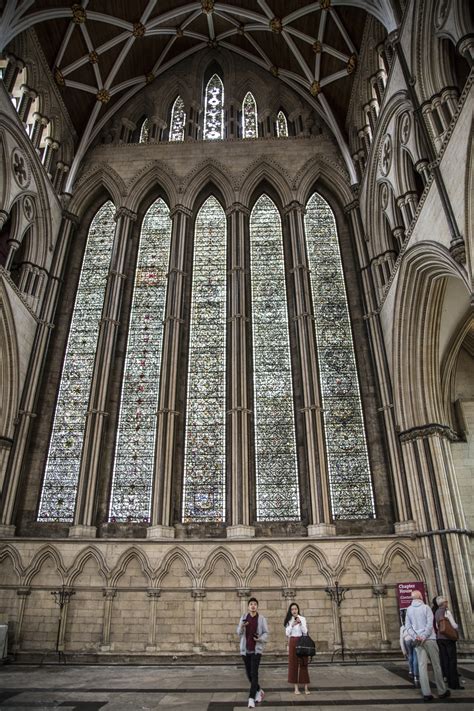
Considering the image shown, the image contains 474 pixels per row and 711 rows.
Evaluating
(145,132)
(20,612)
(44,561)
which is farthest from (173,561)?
(145,132)

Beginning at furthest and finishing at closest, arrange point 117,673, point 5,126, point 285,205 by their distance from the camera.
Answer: point 285,205
point 5,126
point 117,673

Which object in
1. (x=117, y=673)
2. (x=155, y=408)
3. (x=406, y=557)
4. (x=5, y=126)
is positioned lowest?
(x=117, y=673)

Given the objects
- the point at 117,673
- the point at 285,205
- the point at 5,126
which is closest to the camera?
the point at 117,673

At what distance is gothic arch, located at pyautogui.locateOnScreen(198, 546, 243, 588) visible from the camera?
10.8 m

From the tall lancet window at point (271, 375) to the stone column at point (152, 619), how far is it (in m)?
2.74

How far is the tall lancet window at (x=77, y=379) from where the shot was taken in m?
12.2

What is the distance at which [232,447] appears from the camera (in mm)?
12125

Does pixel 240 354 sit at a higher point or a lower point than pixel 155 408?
higher

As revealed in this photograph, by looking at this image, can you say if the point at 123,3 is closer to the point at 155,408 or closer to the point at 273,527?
the point at 155,408

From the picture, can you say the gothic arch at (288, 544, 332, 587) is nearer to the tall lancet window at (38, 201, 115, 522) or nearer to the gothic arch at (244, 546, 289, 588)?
the gothic arch at (244, 546, 289, 588)

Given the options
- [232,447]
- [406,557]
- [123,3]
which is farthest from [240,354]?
[123,3]

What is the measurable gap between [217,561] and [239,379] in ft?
14.0

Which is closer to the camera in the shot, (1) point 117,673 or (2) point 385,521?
(1) point 117,673

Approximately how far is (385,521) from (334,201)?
960cm
